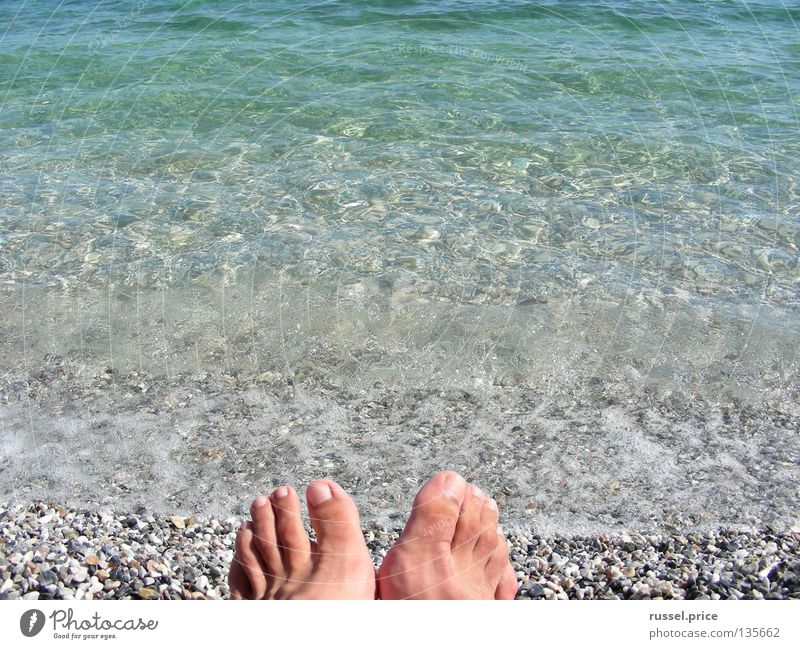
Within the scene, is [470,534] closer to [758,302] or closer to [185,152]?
[758,302]

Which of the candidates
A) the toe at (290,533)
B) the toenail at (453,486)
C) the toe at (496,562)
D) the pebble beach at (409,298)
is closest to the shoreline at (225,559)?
the pebble beach at (409,298)

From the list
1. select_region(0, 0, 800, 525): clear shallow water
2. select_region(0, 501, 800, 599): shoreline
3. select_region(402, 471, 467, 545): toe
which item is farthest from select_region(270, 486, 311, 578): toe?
select_region(0, 0, 800, 525): clear shallow water

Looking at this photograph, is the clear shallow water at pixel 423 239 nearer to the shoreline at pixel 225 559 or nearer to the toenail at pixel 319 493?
the shoreline at pixel 225 559

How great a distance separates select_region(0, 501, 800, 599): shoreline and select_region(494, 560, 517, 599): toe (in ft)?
0.20

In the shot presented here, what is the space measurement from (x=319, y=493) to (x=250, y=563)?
0.42 m

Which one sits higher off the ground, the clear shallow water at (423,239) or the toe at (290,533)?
the toe at (290,533)

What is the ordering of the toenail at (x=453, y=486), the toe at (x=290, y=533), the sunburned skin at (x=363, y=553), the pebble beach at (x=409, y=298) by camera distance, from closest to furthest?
1. the sunburned skin at (x=363, y=553)
2. the toe at (x=290, y=533)
3. the toenail at (x=453, y=486)
4. the pebble beach at (x=409, y=298)

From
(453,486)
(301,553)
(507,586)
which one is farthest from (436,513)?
(301,553)

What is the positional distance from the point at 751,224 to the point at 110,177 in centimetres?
662

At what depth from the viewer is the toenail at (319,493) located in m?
3.80

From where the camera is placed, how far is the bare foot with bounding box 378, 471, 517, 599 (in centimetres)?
365

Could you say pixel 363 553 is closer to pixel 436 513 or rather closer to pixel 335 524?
pixel 335 524
